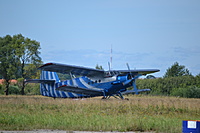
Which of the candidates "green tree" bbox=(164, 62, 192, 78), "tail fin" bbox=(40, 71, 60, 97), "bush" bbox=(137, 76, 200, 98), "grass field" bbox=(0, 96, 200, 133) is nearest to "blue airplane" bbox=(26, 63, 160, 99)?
"tail fin" bbox=(40, 71, 60, 97)

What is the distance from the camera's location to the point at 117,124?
13359mm

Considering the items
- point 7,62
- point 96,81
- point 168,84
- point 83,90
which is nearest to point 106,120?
point 83,90

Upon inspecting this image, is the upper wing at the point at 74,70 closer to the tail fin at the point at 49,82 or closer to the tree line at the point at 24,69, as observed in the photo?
the tail fin at the point at 49,82

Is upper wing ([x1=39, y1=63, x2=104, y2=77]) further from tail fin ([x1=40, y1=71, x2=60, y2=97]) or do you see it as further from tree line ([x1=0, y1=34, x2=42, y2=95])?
tree line ([x1=0, y1=34, x2=42, y2=95])

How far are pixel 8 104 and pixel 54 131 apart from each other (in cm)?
924

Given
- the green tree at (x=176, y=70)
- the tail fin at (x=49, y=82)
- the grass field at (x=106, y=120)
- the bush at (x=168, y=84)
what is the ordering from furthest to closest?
the green tree at (x=176, y=70) → the bush at (x=168, y=84) → the tail fin at (x=49, y=82) → the grass field at (x=106, y=120)

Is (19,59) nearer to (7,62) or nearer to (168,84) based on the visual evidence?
(7,62)

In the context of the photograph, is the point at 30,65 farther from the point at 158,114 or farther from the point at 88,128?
the point at 88,128

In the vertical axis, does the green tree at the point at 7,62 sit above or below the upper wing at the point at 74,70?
above

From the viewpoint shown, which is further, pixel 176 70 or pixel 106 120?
pixel 176 70

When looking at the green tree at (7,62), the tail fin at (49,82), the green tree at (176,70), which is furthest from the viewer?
the green tree at (176,70)

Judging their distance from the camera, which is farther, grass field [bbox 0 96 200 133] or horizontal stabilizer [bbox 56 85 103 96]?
horizontal stabilizer [bbox 56 85 103 96]

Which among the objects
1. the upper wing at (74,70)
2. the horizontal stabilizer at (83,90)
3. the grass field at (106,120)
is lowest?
the grass field at (106,120)

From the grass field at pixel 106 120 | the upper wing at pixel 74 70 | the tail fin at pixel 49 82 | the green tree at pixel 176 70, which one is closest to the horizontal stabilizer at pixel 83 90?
the upper wing at pixel 74 70
